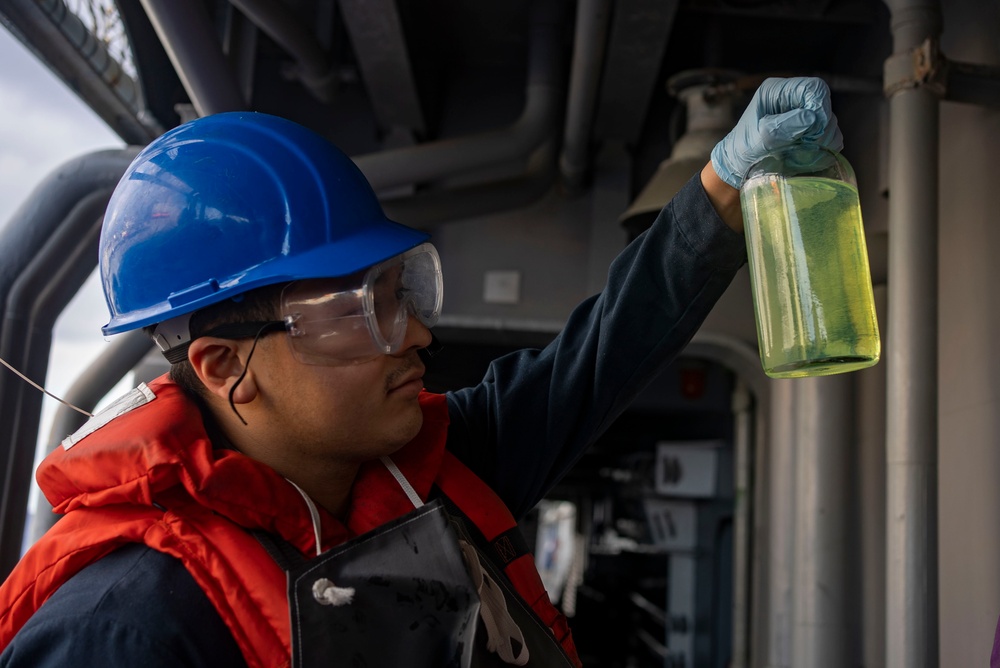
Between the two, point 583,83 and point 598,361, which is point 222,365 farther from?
point 583,83

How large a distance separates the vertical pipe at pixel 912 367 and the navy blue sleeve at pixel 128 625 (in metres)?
1.69

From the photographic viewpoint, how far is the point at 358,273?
1344 mm

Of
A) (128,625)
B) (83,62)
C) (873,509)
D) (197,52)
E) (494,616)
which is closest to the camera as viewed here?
(128,625)

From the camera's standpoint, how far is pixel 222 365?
1348 mm

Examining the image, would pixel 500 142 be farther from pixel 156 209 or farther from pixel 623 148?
pixel 156 209

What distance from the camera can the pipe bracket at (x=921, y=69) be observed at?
2.30 m

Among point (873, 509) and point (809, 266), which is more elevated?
point (809, 266)

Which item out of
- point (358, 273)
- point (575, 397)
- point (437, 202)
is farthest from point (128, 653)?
point (437, 202)

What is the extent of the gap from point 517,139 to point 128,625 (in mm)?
3161

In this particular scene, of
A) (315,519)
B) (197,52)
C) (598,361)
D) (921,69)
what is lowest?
(315,519)

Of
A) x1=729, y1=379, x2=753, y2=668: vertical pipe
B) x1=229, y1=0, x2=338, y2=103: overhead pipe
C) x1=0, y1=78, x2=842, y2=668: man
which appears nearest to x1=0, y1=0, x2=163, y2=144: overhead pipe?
x1=229, y1=0, x2=338, y2=103: overhead pipe

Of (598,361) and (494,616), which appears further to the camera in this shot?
(598,361)

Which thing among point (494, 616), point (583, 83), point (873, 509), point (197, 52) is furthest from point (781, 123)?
point (873, 509)

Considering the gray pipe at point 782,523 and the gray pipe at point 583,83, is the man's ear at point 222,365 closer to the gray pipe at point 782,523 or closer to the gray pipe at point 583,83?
the gray pipe at point 583,83
